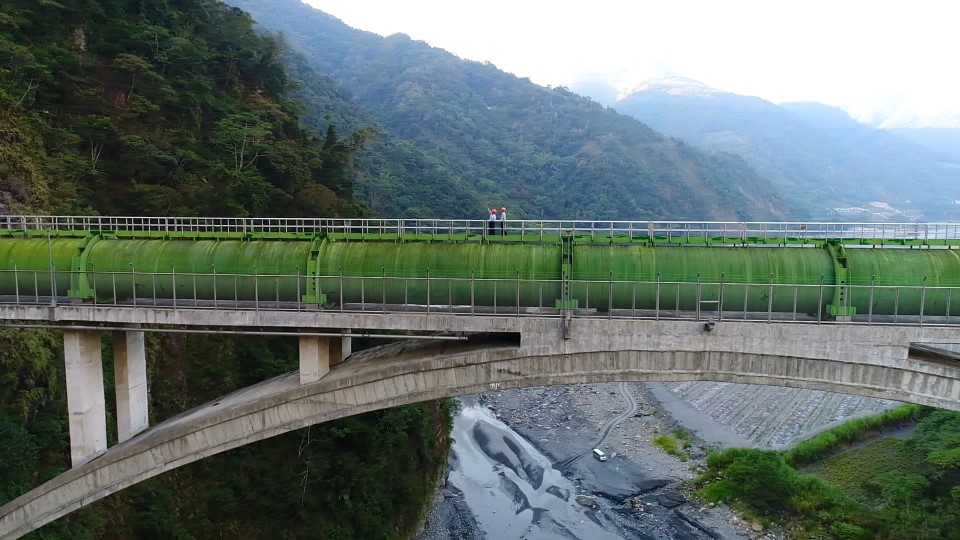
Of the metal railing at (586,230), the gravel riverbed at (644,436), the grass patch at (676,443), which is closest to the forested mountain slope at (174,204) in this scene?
the metal railing at (586,230)

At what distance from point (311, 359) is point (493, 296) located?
4392mm

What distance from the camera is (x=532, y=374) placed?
12625mm

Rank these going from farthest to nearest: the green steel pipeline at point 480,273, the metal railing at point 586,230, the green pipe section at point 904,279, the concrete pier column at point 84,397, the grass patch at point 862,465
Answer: the grass patch at point 862,465, the metal railing at point 586,230, the concrete pier column at point 84,397, the green steel pipeline at point 480,273, the green pipe section at point 904,279

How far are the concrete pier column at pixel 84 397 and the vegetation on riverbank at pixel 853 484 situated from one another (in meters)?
24.9

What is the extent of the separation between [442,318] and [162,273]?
713cm

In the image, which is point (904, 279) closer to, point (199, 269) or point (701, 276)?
point (701, 276)

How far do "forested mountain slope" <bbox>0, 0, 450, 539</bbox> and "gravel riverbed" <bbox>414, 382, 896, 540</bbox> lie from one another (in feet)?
18.2

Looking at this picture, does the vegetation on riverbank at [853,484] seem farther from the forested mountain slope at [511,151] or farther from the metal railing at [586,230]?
the forested mountain slope at [511,151]

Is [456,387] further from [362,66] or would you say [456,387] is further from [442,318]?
[362,66]

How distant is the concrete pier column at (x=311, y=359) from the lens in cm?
1363

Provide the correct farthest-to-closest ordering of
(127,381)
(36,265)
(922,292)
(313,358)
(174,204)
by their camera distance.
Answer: (174,204) → (36,265) → (127,381) → (313,358) → (922,292)

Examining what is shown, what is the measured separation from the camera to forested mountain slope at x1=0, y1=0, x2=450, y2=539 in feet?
55.9

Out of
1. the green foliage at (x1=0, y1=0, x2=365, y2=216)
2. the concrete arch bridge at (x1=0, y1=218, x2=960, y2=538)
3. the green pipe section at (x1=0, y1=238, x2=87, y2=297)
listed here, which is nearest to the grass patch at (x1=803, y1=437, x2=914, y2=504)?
the concrete arch bridge at (x1=0, y1=218, x2=960, y2=538)

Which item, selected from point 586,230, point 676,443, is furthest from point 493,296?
point 676,443
